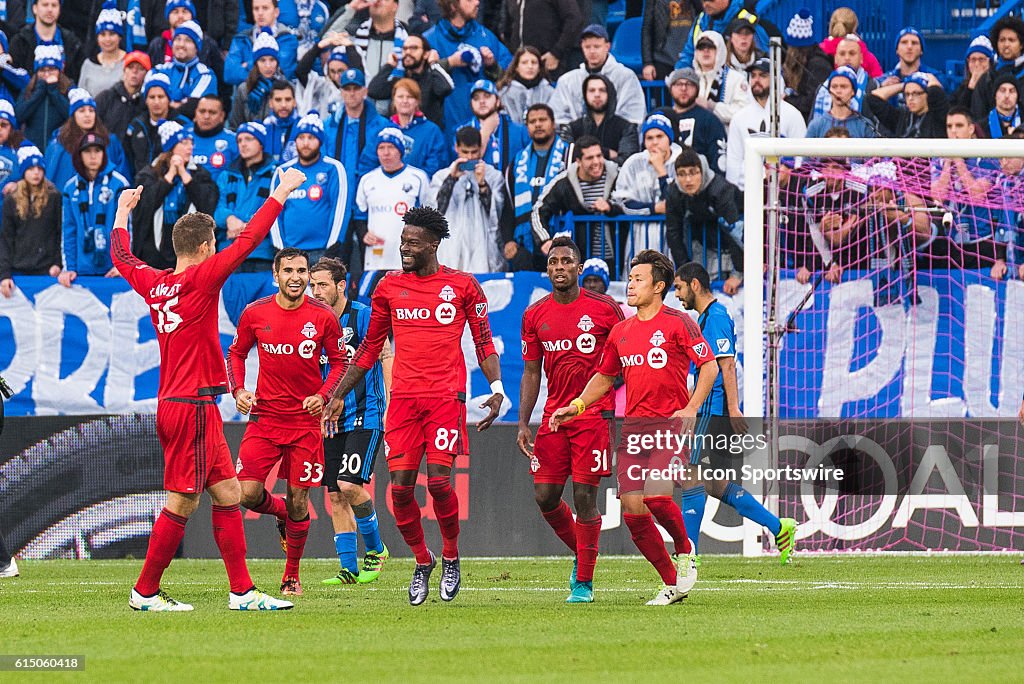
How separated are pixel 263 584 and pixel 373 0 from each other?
10.5 meters

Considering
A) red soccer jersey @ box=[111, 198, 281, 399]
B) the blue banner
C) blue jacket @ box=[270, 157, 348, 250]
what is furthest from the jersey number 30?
blue jacket @ box=[270, 157, 348, 250]

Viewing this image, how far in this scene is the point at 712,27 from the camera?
18453mm

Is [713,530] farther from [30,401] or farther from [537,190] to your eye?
[30,401]

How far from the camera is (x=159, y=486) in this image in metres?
14.7

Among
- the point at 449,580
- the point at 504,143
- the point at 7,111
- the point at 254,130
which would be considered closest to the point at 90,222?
the point at 254,130

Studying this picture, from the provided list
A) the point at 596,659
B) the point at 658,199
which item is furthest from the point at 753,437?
the point at 596,659

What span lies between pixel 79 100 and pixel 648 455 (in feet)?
40.3

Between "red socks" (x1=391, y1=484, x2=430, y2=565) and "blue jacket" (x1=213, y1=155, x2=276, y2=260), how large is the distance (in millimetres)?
8965

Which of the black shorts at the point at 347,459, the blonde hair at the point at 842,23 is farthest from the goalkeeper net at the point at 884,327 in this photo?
the black shorts at the point at 347,459

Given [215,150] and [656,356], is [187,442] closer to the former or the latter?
[656,356]

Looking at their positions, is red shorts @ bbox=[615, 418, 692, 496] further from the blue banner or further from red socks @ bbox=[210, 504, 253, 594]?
the blue banner

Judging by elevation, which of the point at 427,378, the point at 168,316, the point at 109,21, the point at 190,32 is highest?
the point at 109,21

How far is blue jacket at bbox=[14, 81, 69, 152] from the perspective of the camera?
19.9 meters

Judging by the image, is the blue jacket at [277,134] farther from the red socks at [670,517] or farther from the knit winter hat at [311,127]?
the red socks at [670,517]
